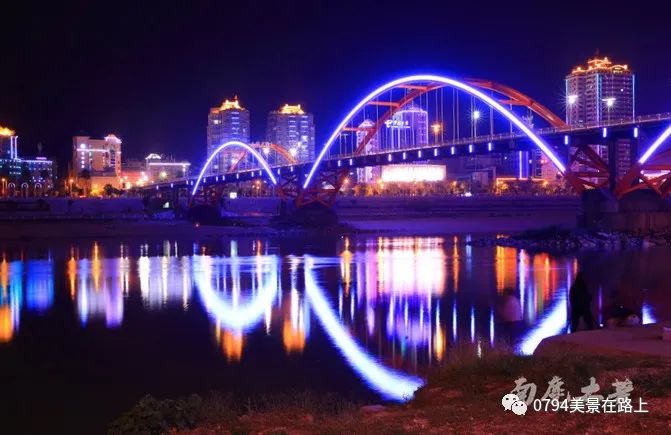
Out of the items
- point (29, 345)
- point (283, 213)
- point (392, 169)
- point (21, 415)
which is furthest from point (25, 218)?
point (392, 169)

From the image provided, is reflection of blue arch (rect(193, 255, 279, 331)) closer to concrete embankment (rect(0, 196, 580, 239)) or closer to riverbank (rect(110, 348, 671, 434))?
riverbank (rect(110, 348, 671, 434))

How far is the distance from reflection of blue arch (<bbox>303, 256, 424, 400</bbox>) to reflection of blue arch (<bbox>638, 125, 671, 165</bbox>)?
26.1 m

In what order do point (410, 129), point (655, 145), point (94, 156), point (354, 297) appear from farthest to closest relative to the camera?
point (94, 156) → point (410, 129) → point (655, 145) → point (354, 297)

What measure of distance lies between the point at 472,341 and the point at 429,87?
4172 centimetres

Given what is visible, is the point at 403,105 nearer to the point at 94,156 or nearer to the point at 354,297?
the point at 354,297

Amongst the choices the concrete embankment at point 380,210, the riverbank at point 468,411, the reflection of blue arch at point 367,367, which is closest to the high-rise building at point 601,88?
the concrete embankment at point 380,210

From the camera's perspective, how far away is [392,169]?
481ft

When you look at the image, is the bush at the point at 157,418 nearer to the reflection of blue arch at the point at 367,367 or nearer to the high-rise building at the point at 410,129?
the reflection of blue arch at the point at 367,367

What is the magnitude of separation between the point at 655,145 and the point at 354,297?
80.9 feet

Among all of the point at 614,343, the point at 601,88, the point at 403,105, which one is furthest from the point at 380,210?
the point at 614,343

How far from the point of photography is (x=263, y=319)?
16.8m

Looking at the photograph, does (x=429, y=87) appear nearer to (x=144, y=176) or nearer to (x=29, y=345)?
(x=29, y=345)

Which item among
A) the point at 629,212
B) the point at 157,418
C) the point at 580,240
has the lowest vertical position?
the point at 580,240

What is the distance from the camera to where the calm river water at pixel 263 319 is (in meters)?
11.2
